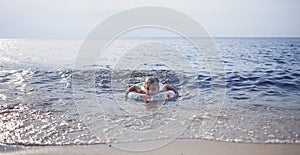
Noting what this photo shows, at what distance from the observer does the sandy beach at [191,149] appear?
19.0 ft

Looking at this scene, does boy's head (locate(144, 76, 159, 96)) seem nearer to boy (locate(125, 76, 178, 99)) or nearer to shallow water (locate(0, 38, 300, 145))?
boy (locate(125, 76, 178, 99))

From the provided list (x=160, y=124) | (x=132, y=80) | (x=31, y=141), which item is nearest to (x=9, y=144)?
(x=31, y=141)

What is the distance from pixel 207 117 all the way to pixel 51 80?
30.6 feet

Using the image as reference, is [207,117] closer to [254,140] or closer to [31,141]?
[254,140]

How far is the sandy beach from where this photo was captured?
578 centimetres

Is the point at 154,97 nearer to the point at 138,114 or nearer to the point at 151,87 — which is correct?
the point at 151,87

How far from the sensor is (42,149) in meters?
5.95

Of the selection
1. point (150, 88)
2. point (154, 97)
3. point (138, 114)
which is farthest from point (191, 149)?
point (150, 88)

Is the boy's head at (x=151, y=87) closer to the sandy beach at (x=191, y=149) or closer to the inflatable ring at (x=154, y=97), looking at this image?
the inflatable ring at (x=154, y=97)

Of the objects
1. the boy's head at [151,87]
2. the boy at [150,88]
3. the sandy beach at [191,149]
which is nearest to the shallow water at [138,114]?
the sandy beach at [191,149]

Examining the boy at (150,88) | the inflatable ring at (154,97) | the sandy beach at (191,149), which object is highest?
the boy at (150,88)

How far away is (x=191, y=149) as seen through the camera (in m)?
5.97

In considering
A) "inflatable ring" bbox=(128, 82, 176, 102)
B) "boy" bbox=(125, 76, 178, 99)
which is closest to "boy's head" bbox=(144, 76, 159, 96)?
"boy" bbox=(125, 76, 178, 99)

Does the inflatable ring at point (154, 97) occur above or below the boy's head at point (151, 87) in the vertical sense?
below
